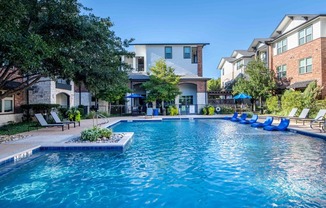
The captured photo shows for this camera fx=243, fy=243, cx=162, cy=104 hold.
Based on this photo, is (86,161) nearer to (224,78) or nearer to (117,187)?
(117,187)

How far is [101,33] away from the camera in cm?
1011

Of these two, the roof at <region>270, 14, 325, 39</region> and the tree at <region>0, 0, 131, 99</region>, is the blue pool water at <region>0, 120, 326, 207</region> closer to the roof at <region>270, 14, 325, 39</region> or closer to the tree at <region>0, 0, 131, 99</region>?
the tree at <region>0, 0, 131, 99</region>

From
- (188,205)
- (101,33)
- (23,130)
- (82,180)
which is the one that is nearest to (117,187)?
(82,180)

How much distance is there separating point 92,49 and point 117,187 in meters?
7.42

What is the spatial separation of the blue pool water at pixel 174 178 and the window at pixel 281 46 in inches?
741

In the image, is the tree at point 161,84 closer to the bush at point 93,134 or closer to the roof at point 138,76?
the roof at point 138,76

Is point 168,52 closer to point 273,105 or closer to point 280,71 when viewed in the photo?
point 280,71

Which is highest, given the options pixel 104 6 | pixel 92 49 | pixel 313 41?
pixel 104 6

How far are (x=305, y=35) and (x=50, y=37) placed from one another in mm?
21858

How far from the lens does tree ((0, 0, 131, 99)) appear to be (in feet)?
23.8

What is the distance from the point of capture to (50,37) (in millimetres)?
9562

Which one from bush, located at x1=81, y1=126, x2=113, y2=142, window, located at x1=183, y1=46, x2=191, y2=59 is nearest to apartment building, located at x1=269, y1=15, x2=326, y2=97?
window, located at x1=183, y1=46, x2=191, y2=59

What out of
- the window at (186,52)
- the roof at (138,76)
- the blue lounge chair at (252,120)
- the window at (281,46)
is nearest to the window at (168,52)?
the window at (186,52)

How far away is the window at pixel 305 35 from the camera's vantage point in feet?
71.2
